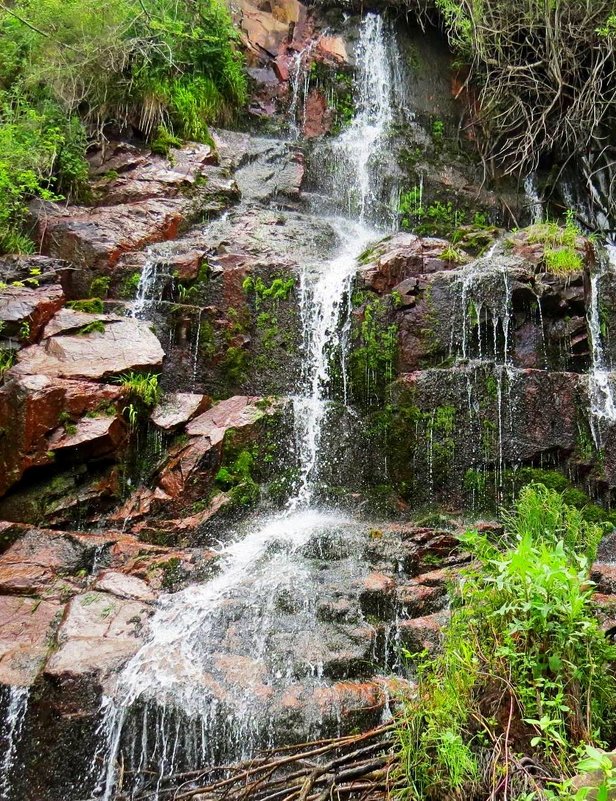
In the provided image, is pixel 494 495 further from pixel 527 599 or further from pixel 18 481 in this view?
pixel 18 481

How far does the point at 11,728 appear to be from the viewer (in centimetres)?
401

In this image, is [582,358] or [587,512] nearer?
[587,512]

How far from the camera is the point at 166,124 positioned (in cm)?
1058

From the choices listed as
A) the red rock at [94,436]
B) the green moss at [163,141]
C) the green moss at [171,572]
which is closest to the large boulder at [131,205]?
the green moss at [163,141]

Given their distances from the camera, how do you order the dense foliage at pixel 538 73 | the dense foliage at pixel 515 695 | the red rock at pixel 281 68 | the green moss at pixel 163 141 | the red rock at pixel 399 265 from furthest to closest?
1. the red rock at pixel 281 68
2. the dense foliage at pixel 538 73
3. the green moss at pixel 163 141
4. the red rock at pixel 399 265
5. the dense foliage at pixel 515 695

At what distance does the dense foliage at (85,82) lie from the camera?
872 cm

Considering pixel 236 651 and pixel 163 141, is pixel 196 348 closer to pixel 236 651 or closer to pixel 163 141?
pixel 236 651

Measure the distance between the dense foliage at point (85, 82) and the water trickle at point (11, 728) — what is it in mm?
5829

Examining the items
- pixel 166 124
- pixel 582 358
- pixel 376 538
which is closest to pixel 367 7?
pixel 166 124

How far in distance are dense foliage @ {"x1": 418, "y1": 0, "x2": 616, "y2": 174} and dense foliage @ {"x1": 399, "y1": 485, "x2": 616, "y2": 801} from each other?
34.9 feet

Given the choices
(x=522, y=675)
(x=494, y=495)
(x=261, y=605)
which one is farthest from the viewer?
(x=494, y=495)

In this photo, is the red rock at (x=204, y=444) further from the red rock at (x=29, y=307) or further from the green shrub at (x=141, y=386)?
the red rock at (x=29, y=307)

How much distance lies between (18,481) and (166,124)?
23.8 feet

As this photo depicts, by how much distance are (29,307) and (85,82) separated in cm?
511
